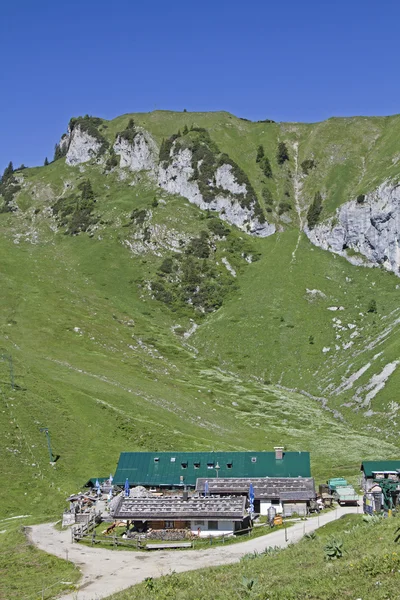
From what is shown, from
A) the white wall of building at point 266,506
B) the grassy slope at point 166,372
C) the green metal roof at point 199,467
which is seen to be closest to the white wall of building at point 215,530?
the white wall of building at point 266,506

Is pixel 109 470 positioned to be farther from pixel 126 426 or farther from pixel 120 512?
pixel 120 512

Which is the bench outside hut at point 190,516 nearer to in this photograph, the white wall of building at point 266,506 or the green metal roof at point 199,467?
the white wall of building at point 266,506

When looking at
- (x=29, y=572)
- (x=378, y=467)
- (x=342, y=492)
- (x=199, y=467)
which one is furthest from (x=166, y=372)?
(x=29, y=572)

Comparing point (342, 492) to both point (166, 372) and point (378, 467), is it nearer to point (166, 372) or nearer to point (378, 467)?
point (378, 467)

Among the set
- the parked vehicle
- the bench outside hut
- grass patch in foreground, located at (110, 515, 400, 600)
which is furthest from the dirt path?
the parked vehicle

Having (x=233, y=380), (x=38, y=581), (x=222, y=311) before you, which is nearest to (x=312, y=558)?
(x=38, y=581)
